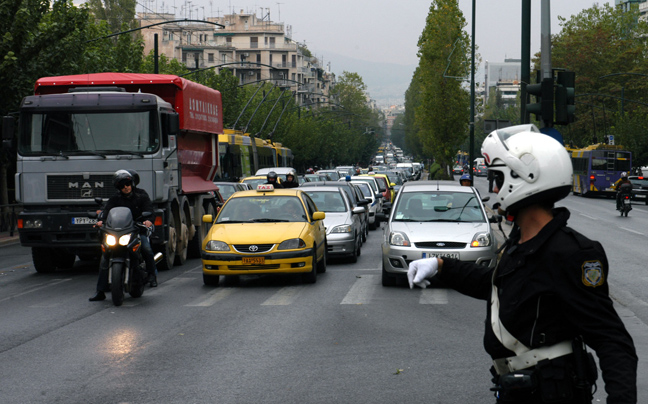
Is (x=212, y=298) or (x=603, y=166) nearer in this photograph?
(x=212, y=298)

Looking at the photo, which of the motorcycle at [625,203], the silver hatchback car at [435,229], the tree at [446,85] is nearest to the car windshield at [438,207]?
the silver hatchback car at [435,229]

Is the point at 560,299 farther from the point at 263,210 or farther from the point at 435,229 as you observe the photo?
the point at 263,210

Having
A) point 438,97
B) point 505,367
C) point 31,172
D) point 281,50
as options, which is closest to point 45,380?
point 505,367

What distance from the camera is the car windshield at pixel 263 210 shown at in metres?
15.5

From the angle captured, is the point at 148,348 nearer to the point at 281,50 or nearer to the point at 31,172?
the point at 31,172

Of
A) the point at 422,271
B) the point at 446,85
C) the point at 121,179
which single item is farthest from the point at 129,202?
the point at 446,85

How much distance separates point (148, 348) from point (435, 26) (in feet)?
160

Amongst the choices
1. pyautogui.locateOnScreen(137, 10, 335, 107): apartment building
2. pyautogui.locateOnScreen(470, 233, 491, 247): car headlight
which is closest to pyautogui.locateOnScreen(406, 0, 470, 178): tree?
pyautogui.locateOnScreen(470, 233, 491, 247): car headlight

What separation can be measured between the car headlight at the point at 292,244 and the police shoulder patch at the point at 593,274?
36.7ft

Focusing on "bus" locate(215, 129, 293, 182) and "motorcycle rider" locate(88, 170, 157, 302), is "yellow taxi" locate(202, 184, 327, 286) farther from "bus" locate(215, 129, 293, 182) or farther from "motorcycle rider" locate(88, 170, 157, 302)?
"bus" locate(215, 129, 293, 182)

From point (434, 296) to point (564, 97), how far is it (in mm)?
3353

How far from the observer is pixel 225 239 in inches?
565

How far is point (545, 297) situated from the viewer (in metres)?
3.29

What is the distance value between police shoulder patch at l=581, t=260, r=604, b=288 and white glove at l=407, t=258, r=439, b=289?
0.70m
